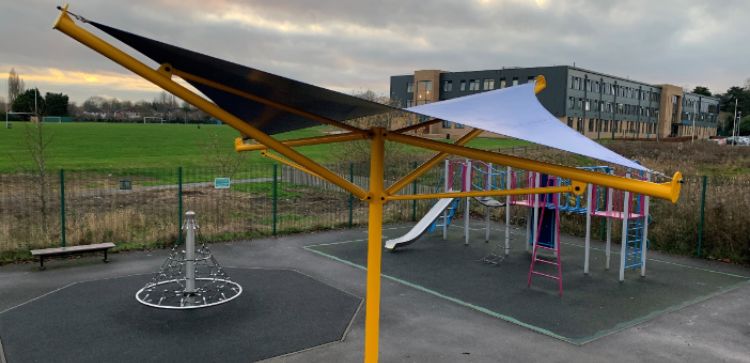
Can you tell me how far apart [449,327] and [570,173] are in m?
4.45

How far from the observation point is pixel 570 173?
324 centimetres

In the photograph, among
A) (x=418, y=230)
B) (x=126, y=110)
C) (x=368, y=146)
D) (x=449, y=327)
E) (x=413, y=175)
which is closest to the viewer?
(x=413, y=175)

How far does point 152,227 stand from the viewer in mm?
12422

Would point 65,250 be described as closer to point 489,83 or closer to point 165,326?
point 165,326

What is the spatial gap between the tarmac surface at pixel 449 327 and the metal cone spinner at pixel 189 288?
1.22 meters

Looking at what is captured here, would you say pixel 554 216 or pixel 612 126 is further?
pixel 612 126

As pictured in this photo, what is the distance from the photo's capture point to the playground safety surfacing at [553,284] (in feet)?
25.2

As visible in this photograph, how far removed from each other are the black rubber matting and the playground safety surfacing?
2.10 metres

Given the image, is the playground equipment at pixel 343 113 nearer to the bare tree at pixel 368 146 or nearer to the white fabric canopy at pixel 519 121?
the white fabric canopy at pixel 519 121

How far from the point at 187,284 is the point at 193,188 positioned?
13.1 metres

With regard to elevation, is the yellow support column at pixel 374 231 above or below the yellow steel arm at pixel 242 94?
below

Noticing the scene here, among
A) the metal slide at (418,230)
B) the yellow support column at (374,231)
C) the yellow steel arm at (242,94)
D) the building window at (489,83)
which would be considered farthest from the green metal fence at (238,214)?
the building window at (489,83)

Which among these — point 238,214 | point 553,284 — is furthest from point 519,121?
point 238,214

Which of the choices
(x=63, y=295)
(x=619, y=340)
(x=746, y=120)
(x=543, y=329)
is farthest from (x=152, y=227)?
(x=746, y=120)
